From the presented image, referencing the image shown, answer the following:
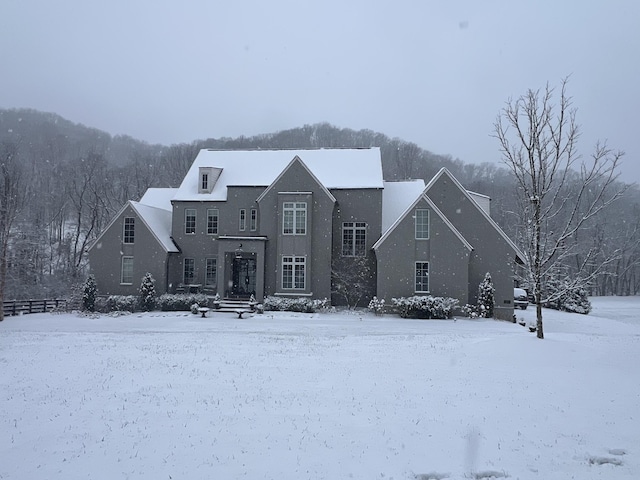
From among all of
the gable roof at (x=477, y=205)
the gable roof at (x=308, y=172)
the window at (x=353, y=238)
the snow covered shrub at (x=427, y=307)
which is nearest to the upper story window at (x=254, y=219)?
the gable roof at (x=308, y=172)

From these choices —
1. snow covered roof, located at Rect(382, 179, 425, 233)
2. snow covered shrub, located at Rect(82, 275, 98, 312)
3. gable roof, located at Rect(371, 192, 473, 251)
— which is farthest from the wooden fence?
snow covered roof, located at Rect(382, 179, 425, 233)

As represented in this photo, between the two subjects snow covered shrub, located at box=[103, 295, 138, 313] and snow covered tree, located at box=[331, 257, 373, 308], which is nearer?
snow covered shrub, located at box=[103, 295, 138, 313]

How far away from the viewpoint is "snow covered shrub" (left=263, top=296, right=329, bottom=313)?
28641mm

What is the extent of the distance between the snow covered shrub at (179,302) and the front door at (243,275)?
8.36 feet

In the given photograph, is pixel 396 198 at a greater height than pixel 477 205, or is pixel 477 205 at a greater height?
pixel 396 198

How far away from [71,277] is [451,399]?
144 ft

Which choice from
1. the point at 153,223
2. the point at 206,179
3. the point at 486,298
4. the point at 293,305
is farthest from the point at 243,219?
the point at 486,298

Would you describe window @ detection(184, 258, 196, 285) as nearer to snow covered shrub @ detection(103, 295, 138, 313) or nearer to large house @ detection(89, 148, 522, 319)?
large house @ detection(89, 148, 522, 319)

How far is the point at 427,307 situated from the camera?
27062 millimetres

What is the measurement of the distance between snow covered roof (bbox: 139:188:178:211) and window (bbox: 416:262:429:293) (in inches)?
706

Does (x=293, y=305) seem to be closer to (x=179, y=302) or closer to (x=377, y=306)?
(x=377, y=306)

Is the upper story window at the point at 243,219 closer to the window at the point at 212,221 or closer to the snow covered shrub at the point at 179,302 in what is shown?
the window at the point at 212,221

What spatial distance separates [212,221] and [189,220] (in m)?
1.53

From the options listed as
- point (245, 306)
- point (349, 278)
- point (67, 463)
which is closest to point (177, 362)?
point (67, 463)
